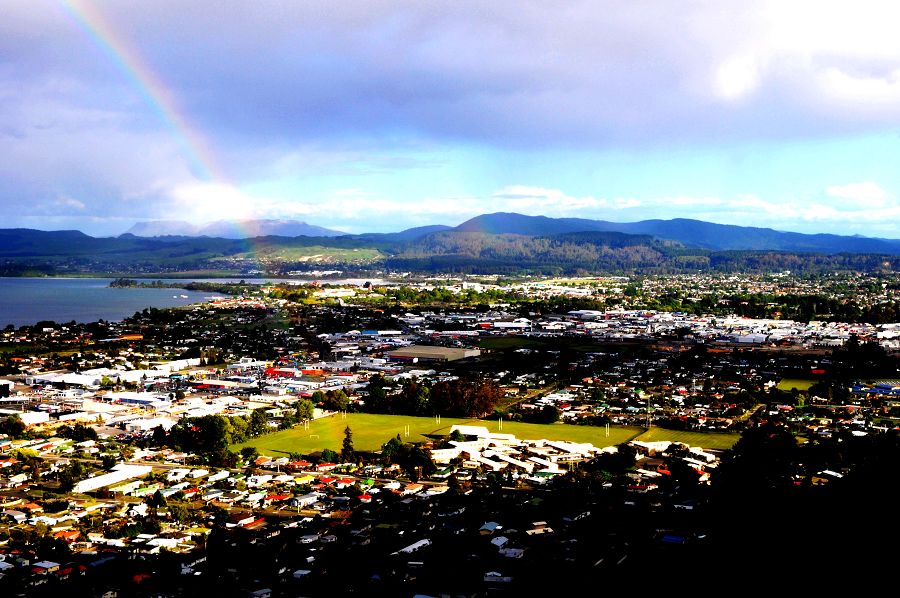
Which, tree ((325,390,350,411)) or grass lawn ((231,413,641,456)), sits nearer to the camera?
grass lawn ((231,413,641,456))

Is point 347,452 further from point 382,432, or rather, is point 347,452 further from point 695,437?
point 695,437

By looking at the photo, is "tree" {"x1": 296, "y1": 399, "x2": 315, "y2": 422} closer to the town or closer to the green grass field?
the town

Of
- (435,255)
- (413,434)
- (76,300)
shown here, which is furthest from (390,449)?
(435,255)

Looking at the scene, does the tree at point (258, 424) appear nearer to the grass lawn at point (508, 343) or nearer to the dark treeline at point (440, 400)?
the dark treeline at point (440, 400)

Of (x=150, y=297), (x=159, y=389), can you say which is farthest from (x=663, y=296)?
(x=159, y=389)

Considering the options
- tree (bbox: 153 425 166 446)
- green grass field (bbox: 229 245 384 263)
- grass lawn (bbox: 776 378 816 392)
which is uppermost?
green grass field (bbox: 229 245 384 263)

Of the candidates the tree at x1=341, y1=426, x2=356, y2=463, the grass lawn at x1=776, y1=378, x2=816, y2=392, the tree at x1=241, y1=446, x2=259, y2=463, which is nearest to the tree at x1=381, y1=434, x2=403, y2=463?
the tree at x1=341, y1=426, x2=356, y2=463
